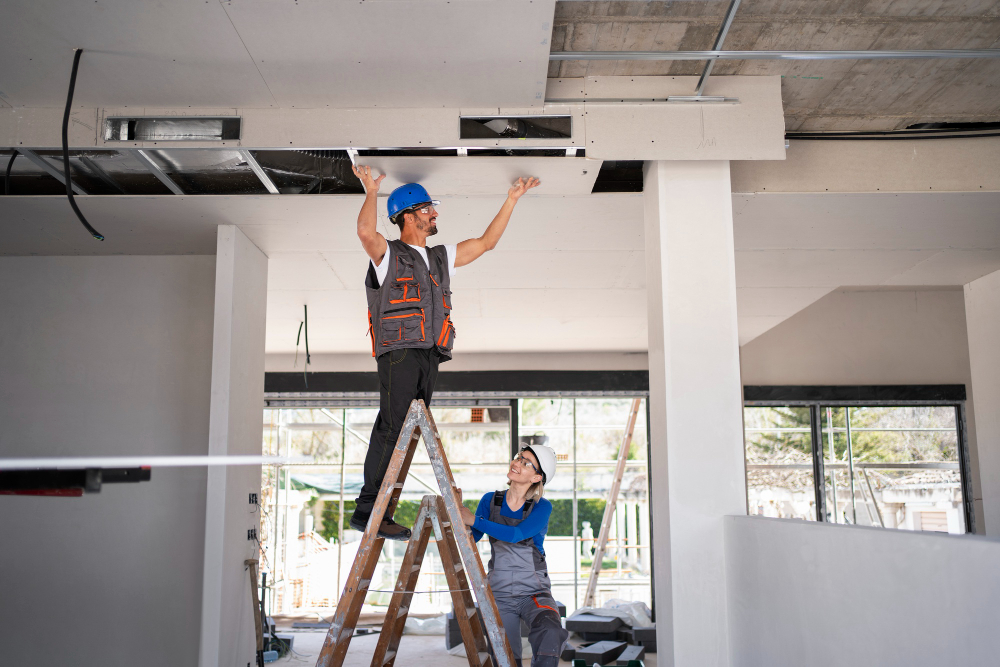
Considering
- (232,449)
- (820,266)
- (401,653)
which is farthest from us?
(401,653)

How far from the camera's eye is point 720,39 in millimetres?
2758

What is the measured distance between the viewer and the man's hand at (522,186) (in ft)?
10.2

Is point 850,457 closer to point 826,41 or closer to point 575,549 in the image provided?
point 575,549

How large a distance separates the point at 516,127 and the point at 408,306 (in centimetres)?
92

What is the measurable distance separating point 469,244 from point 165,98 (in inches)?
51.1

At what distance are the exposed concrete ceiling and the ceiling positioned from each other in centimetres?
43

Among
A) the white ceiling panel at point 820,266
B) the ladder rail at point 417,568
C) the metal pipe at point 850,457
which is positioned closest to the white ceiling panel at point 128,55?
the ladder rail at point 417,568

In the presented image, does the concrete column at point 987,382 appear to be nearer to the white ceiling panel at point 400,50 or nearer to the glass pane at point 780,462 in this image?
the white ceiling panel at point 400,50

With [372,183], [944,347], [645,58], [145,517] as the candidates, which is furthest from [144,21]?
[944,347]

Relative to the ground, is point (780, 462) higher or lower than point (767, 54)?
lower

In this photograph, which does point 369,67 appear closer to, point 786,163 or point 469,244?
point 469,244

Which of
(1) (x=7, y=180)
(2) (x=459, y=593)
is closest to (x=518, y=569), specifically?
(2) (x=459, y=593)

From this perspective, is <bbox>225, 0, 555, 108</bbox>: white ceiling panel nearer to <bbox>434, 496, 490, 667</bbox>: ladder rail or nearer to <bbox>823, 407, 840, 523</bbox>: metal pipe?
<bbox>434, 496, 490, 667</bbox>: ladder rail

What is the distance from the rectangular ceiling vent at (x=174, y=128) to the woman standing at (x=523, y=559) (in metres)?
1.75
